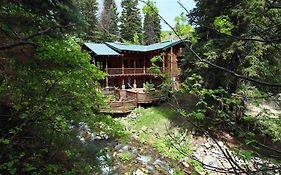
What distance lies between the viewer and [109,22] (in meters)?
37.9

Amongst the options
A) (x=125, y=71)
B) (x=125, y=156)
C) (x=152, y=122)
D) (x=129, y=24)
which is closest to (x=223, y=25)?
(x=125, y=156)

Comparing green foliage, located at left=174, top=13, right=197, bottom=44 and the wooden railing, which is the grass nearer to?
the wooden railing

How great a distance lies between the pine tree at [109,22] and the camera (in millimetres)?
34875

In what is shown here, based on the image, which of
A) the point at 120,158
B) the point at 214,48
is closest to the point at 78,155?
the point at 120,158

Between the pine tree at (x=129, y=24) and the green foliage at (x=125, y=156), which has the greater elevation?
the pine tree at (x=129, y=24)

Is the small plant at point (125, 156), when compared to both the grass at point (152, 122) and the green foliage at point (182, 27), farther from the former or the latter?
the green foliage at point (182, 27)

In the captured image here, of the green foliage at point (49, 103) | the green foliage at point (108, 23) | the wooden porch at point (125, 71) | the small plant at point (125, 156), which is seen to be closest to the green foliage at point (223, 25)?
the green foliage at point (49, 103)

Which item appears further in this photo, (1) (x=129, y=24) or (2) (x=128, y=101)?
(1) (x=129, y=24)

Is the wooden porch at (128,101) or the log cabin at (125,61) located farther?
the log cabin at (125,61)

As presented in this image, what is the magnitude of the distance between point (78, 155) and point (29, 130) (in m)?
1.06

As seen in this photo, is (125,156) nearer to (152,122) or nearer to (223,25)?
(152,122)

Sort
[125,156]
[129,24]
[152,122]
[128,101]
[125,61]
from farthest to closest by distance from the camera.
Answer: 1. [129,24]
2. [125,61]
3. [128,101]
4. [152,122]
5. [125,156]

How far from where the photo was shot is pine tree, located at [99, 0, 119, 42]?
114 ft

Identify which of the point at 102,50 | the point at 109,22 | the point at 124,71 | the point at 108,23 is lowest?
the point at 124,71
